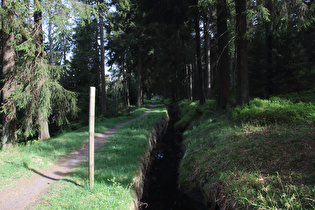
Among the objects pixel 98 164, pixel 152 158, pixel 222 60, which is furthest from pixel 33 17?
pixel 222 60

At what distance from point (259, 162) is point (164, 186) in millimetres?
2998

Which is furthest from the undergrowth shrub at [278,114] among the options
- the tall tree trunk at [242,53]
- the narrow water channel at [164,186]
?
the narrow water channel at [164,186]

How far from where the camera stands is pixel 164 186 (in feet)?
19.5

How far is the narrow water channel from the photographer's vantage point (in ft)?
15.9

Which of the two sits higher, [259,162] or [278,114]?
[278,114]

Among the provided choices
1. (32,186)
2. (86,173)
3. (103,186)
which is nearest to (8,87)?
(32,186)

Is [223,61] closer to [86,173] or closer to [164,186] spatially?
[164,186]

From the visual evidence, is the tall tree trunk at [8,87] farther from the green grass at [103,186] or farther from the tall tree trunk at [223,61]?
the tall tree trunk at [223,61]

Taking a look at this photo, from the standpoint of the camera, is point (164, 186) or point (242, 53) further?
point (242, 53)

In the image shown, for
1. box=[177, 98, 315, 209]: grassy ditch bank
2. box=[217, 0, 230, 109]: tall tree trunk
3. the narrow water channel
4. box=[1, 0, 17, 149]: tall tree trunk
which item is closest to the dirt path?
the narrow water channel

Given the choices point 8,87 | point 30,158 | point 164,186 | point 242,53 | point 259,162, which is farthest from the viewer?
point 242,53

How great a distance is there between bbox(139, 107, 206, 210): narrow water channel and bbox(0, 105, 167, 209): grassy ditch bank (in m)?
0.73

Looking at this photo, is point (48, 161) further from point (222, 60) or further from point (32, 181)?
point (222, 60)

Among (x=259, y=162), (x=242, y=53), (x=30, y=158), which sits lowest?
(x=30, y=158)
